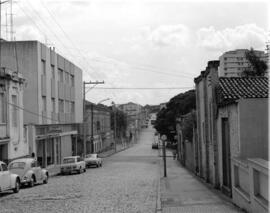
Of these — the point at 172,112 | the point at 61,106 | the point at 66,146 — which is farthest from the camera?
the point at 172,112

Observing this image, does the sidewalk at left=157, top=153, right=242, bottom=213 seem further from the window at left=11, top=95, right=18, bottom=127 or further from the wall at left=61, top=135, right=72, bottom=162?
the wall at left=61, top=135, right=72, bottom=162

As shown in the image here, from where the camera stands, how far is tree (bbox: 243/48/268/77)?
3900 centimetres

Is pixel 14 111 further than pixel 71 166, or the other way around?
pixel 71 166

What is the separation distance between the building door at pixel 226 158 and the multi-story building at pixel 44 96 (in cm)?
2396

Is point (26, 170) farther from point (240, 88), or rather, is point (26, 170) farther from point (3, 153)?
point (240, 88)

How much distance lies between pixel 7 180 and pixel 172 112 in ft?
261

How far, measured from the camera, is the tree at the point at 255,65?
39.0 metres

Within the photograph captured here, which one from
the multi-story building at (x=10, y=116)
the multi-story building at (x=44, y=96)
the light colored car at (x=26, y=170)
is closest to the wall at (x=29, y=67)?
the multi-story building at (x=44, y=96)

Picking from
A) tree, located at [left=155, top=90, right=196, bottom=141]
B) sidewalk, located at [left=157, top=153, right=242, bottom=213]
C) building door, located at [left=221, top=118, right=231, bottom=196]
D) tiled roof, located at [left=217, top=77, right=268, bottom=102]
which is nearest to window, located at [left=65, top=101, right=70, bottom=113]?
tree, located at [left=155, top=90, right=196, bottom=141]

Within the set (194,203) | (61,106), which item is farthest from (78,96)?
(194,203)

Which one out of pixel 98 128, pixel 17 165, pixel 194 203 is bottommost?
pixel 194 203

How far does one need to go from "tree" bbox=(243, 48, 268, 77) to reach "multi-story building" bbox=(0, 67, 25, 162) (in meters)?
16.0

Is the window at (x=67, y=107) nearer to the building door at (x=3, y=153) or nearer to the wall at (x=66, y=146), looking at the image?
the wall at (x=66, y=146)

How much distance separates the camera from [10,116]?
36.6 meters
